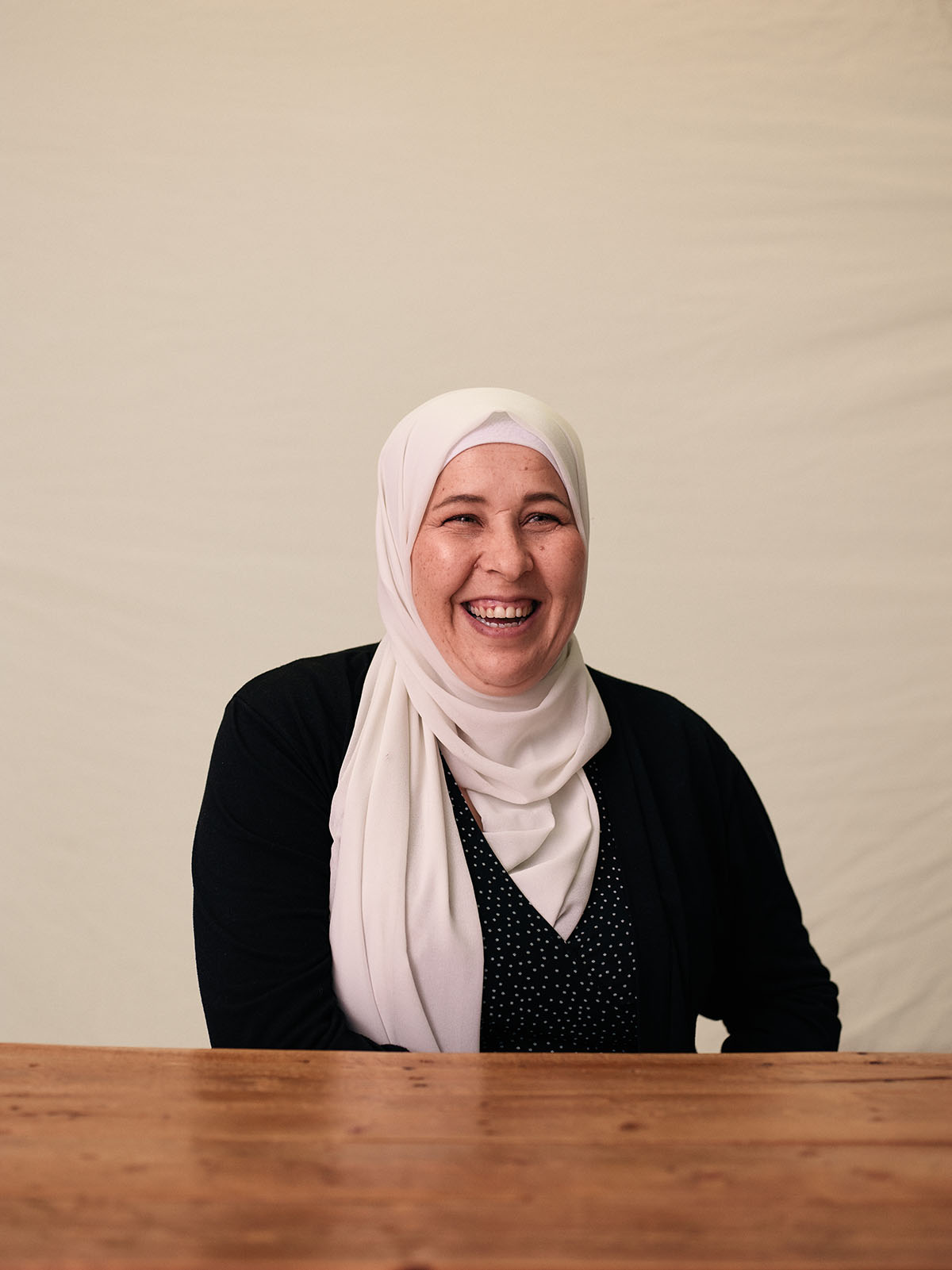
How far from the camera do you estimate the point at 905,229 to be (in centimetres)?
313

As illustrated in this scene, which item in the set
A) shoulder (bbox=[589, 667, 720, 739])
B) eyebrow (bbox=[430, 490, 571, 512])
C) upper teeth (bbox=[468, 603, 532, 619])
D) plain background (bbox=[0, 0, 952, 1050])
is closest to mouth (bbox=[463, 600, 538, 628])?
upper teeth (bbox=[468, 603, 532, 619])

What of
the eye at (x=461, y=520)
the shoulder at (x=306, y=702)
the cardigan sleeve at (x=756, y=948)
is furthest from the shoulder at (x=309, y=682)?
the cardigan sleeve at (x=756, y=948)

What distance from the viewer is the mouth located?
1534mm

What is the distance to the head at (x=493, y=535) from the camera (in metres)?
1.53

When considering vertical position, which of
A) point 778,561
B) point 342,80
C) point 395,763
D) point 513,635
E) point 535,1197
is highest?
point 342,80

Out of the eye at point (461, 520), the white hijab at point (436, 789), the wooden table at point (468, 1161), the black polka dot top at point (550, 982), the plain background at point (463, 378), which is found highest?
the plain background at point (463, 378)

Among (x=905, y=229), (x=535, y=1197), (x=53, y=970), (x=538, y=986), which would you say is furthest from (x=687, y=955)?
(x=905, y=229)

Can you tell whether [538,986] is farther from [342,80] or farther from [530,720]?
[342,80]

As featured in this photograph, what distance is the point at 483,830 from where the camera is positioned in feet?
5.14

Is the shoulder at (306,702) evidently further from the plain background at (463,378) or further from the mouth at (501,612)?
the plain background at (463,378)

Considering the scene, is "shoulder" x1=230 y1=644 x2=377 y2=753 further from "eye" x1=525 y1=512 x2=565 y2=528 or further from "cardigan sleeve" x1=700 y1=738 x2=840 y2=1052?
"cardigan sleeve" x1=700 y1=738 x2=840 y2=1052

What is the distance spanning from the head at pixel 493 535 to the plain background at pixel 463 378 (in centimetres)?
142

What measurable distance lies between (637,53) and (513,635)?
216 cm

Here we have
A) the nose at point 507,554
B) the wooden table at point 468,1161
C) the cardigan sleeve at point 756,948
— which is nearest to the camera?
the wooden table at point 468,1161
